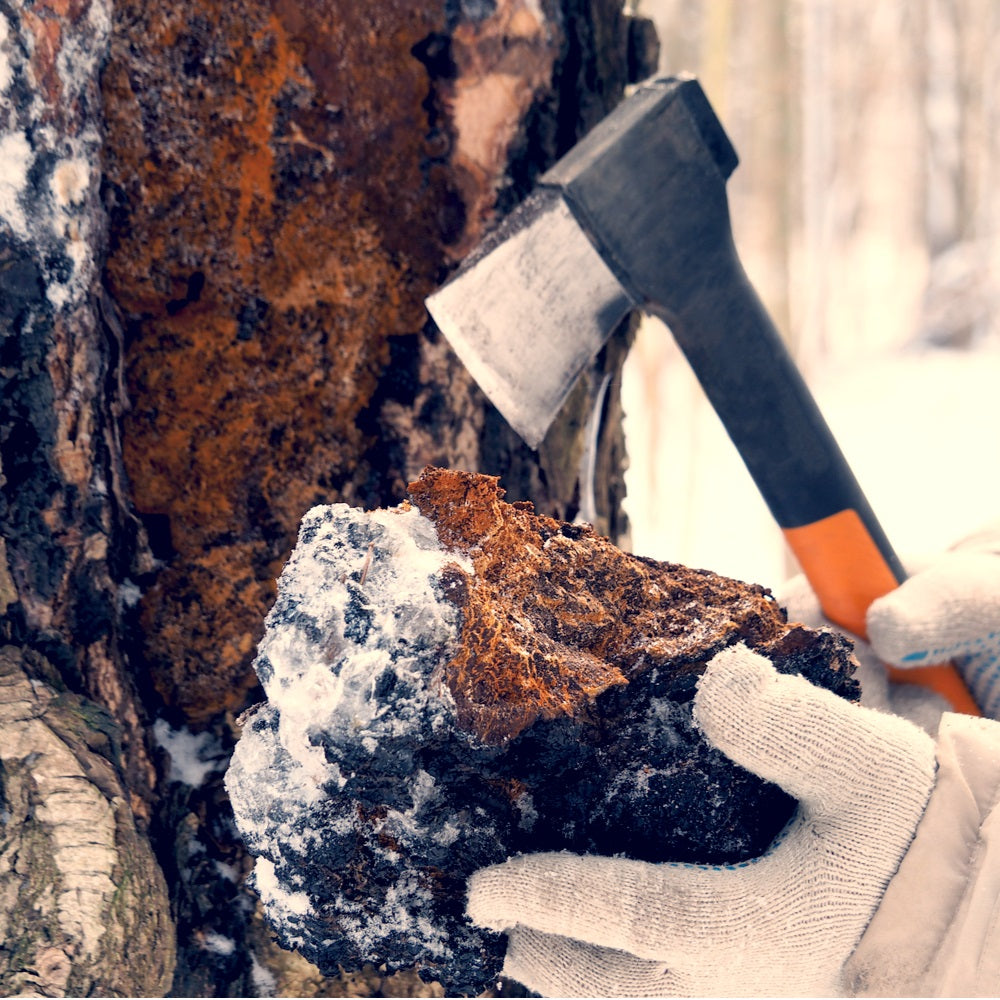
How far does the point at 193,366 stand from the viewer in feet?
2.97

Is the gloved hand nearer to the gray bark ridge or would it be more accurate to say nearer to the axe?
the axe

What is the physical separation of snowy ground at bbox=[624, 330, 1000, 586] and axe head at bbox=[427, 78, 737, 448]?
191cm

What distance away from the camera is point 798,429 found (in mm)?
978

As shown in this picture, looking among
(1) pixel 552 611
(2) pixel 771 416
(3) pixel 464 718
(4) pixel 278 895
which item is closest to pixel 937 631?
(2) pixel 771 416

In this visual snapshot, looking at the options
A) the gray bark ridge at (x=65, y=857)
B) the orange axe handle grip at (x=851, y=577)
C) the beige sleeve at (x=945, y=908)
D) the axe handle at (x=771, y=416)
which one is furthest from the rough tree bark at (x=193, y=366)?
the beige sleeve at (x=945, y=908)

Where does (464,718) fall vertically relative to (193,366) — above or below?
below

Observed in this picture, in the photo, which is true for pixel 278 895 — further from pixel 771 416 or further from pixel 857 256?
pixel 857 256

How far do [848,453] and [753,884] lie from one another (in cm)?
243

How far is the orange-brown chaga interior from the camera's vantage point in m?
0.64

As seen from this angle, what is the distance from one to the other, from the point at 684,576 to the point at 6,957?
0.70 meters

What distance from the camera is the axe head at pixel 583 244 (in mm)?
900

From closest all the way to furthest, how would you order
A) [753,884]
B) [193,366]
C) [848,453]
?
[753,884]
[193,366]
[848,453]

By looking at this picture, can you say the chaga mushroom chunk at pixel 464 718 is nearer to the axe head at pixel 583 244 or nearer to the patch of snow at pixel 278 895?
the patch of snow at pixel 278 895

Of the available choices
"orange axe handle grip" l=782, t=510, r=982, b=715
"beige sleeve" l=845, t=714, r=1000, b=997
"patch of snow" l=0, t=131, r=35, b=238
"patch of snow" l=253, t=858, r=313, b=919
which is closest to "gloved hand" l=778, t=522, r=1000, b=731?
"orange axe handle grip" l=782, t=510, r=982, b=715
